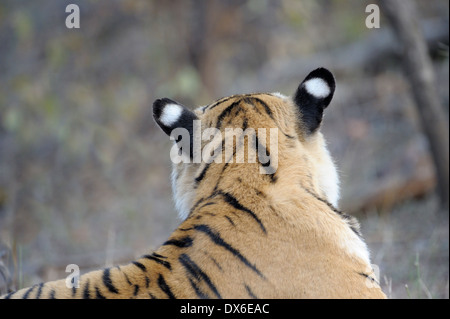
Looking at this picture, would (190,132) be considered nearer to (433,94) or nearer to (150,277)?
(150,277)

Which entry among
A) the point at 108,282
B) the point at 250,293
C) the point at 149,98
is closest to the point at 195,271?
the point at 250,293

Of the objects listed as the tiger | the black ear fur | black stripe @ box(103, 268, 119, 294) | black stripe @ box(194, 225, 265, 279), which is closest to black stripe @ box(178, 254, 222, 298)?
the tiger

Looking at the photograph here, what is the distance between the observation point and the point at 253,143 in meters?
2.47

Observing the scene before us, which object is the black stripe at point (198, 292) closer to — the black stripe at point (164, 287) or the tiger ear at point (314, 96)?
the black stripe at point (164, 287)

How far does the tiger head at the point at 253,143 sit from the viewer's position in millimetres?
2439

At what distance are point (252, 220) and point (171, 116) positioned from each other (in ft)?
2.30

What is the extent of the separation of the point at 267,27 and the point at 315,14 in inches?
34.4

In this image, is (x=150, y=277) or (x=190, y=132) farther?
(x=190, y=132)

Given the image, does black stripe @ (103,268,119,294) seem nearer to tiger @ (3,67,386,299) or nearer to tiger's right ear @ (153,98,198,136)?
tiger @ (3,67,386,299)

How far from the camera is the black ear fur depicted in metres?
2.69

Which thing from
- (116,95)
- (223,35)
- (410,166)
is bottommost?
(410,166)

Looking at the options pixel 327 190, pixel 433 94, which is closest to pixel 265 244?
pixel 327 190

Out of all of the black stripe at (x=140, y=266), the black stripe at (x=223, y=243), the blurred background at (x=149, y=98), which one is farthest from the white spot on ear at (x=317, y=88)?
the blurred background at (x=149, y=98)

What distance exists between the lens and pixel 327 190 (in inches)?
107
